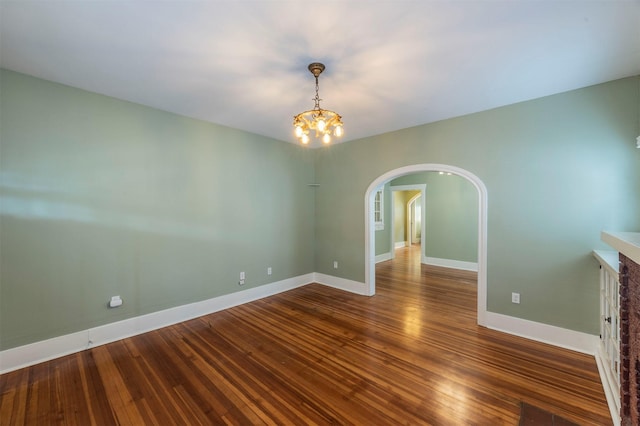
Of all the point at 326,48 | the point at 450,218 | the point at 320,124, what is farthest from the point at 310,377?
the point at 450,218

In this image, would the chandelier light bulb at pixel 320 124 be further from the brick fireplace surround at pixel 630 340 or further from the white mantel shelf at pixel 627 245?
the brick fireplace surround at pixel 630 340

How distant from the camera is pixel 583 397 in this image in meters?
A: 2.00

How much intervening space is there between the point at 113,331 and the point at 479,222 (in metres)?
4.70

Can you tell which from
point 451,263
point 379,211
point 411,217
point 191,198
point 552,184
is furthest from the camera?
point 411,217

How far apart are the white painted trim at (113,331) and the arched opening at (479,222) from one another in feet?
6.33

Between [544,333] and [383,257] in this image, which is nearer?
[544,333]

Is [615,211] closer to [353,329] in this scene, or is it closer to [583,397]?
[583,397]

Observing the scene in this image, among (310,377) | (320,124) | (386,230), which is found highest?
(320,124)

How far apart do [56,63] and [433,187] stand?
23.4 feet

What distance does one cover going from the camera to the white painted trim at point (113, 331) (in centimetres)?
238

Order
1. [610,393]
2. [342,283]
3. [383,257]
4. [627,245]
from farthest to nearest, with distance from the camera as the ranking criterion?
[383,257]
[342,283]
[610,393]
[627,245]

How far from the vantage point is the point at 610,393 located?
6.44ft

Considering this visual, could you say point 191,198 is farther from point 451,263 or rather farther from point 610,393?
point 451,263

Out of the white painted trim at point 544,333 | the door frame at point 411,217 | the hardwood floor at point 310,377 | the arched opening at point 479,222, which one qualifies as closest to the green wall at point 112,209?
the hardwood floor at point 310,377
